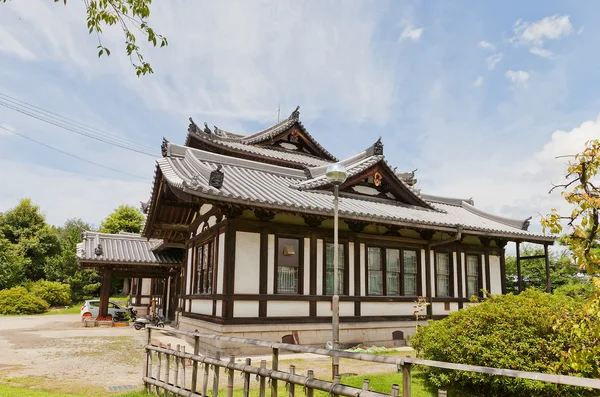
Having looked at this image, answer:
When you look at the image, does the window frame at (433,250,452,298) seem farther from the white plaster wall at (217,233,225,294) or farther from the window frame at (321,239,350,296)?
the white plaster wall at (217,233,225,294)

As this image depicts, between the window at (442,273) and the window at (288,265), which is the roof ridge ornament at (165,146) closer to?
the window at (288,265)

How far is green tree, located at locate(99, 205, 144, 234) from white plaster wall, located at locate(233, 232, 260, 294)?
38.8 m

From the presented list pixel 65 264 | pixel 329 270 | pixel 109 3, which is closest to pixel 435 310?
pixel 329 270

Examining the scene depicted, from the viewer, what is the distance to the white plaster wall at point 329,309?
1198cm

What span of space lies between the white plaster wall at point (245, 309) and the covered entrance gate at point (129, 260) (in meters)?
11.0

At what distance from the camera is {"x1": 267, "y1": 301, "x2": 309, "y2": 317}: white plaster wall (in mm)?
11234

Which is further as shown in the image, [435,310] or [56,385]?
[435,310]

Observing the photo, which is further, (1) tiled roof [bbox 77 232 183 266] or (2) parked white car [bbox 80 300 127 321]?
(2) parked white car [bbox 80 300 127 321]

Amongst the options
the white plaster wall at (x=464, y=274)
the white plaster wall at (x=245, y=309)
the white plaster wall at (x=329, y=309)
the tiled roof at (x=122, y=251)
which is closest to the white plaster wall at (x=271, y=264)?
the white plaster wall at (x=245, y=309)

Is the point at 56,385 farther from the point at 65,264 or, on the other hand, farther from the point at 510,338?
the point at 65,264

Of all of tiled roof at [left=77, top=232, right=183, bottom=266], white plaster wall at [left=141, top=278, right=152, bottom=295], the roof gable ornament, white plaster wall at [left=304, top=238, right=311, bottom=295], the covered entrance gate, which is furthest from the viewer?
white plaster wall at [left=141, top=278, right=152, bottom=295]

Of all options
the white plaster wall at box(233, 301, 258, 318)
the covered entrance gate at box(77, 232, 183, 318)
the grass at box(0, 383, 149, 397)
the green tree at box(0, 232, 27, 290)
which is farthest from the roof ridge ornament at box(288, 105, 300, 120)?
the green tree at box(0, 232, 27, 290)

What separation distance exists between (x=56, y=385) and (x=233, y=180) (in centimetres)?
651

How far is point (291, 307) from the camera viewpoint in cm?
1152
